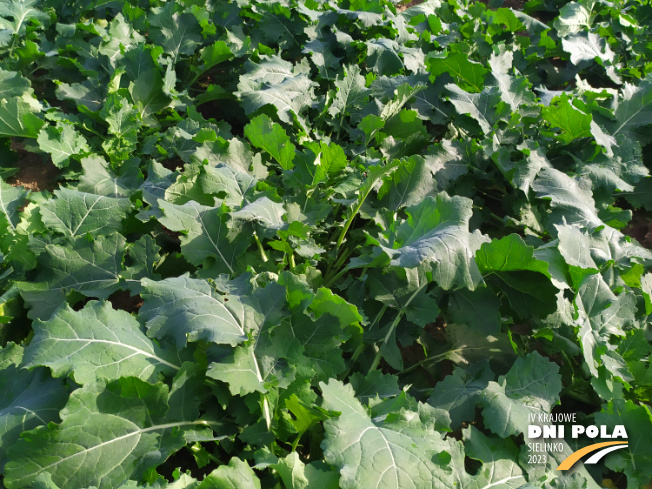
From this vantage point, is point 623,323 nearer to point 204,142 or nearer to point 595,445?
point 595,445

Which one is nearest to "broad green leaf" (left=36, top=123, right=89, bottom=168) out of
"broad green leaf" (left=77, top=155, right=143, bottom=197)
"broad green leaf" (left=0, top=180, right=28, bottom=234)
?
"broad green leaf" (left=77, top=155, right=143, bottom=197)

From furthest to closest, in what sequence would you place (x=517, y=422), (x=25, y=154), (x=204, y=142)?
(x=25, y=154)
(x=204, y=142)
(x=517, y=422)

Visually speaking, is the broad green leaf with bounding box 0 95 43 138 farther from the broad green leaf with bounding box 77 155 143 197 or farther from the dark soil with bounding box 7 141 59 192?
the broad green leaf with bounding box 77 155 143 197

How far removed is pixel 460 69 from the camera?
4.23 metres

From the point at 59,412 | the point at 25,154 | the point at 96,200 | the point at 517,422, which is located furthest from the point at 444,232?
the point at 25,154

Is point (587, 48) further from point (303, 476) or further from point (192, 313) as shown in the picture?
point (303, 476)

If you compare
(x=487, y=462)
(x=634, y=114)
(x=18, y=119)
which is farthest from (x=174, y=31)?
(x=487, y=462)

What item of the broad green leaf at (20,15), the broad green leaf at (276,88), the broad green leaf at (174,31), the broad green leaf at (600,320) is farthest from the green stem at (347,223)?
the broad green leaf at (20,15)

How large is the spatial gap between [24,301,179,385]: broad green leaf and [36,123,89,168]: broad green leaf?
1743 millimetres

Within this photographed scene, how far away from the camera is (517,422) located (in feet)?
7.83

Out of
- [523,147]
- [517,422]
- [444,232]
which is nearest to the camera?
[517,422]

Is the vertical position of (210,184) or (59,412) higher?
(210,184)

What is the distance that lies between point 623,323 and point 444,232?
1207 mm

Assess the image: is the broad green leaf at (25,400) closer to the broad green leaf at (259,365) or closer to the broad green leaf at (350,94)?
the broad green leaf at (259,365)
